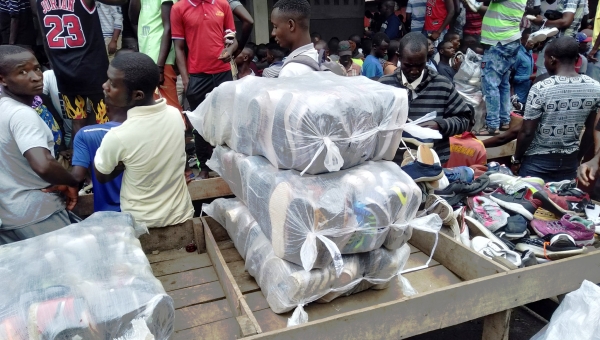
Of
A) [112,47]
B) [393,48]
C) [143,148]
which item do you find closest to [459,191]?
[143,148]

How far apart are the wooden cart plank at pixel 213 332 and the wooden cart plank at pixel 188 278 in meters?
0.36

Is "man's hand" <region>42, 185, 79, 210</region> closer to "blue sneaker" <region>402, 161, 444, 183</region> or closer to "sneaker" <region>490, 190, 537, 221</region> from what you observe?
"blue sneaker" <region>402, 161, 444, 183</region>

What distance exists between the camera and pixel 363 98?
1.90 m

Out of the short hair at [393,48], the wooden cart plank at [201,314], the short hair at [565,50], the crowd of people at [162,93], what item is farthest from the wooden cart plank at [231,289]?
the short hair at [393,48]

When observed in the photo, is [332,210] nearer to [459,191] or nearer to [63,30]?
[459,191]

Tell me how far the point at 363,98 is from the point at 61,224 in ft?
5.69

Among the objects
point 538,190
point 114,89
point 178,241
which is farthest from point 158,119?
point 538,190

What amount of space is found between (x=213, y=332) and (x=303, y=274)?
1.48 feet

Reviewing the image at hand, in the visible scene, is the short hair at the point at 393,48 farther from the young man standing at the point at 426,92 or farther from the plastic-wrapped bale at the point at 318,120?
the plastic-wrapped bale at the point at 318,120

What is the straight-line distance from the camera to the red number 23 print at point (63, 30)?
3439 mm

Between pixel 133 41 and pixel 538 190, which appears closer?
pixel 538 190

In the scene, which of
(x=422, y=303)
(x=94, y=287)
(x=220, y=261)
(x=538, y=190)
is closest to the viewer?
(x=94, y=287)

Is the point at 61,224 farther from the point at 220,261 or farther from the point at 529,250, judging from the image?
the point at 529,250

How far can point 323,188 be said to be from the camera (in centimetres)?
184
